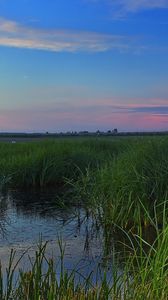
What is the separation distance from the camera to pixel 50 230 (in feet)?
30.3

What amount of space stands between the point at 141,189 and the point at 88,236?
A: 1.31 metres

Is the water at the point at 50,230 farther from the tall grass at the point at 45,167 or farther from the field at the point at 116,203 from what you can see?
the tall grass at the point at 45,167

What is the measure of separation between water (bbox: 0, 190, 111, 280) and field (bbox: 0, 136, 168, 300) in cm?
28

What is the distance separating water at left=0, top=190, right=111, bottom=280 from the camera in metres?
7.28

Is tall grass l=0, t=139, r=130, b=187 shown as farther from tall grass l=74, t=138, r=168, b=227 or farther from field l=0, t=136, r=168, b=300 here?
tall grass l=74, t=138, r=168, b=227

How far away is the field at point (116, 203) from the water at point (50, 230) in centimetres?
28

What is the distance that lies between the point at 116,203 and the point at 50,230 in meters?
1.32

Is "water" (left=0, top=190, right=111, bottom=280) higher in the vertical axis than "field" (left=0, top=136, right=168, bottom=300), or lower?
lower

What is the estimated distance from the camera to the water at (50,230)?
7281 mm

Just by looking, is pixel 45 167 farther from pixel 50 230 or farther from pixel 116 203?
pixel 116 203

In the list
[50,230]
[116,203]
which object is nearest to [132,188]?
[116,203]

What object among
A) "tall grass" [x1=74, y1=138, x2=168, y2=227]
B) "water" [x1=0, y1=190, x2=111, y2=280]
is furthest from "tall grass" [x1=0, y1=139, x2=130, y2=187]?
"tall grass" [x1=74, y1=138, x2=168, y2=227]

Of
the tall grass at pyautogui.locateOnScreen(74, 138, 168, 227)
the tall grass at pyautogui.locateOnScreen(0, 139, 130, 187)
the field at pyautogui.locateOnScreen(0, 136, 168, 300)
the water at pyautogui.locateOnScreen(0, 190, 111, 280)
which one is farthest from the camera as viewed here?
the tall grass at pyautogui.locateOnScreen(0, 139, 130, 187)

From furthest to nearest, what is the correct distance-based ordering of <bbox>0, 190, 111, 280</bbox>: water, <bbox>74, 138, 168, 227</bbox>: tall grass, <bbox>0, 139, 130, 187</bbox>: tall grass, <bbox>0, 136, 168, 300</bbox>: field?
<bbox>0, 139, 130, 187</bbox>: tall grass < <bbox>74, 138, 168, 227</bbox>: tall grass < <bbox>0, 190, 111, 280</bbox>: water < <bbox>0, 136, 168, 300</bbox>: field
